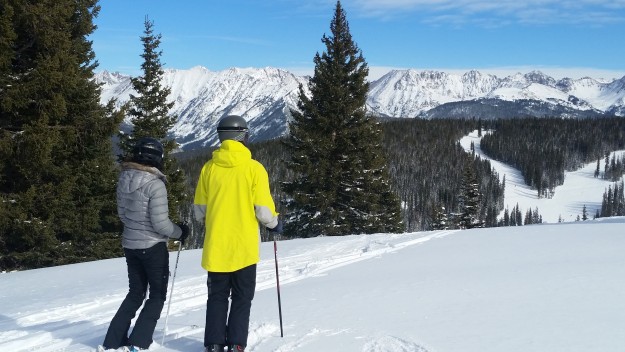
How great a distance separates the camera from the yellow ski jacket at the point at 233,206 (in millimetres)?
4203

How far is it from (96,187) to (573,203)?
541 ft

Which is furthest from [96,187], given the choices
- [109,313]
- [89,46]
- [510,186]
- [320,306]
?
[510,186]

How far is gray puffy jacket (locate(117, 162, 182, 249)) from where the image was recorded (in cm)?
443

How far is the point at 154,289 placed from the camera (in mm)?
4645

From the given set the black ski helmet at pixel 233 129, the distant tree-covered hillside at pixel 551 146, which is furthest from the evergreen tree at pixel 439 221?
the distant tree-covered hillside at pixel 551 146

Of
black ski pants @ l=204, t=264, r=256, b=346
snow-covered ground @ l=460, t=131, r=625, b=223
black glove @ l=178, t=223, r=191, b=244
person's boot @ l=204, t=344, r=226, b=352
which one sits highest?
black glove @ l=178, t=223, r=191, b=244

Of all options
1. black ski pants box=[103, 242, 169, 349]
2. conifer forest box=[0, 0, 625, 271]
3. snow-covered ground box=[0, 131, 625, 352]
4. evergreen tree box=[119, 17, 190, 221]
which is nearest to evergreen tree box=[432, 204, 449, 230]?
conifer forest box=[0, 0, 625, 271]

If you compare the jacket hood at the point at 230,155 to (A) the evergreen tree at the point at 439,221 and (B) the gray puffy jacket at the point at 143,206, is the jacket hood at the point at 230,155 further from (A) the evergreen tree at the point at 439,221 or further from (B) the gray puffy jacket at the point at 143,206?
(A) the evergreen tree at the point at 439,221

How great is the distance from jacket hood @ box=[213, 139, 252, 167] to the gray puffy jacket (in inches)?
26.7

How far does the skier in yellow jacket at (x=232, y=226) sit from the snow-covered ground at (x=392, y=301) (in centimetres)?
55

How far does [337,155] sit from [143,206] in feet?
61.1

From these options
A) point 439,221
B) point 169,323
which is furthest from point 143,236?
point 439,221

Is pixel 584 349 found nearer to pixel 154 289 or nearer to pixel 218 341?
pixel 218 341

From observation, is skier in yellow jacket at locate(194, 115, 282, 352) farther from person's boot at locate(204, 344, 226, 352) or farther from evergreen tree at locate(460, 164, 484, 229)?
evergreen tree at locate(460, 164, 484, 229)
